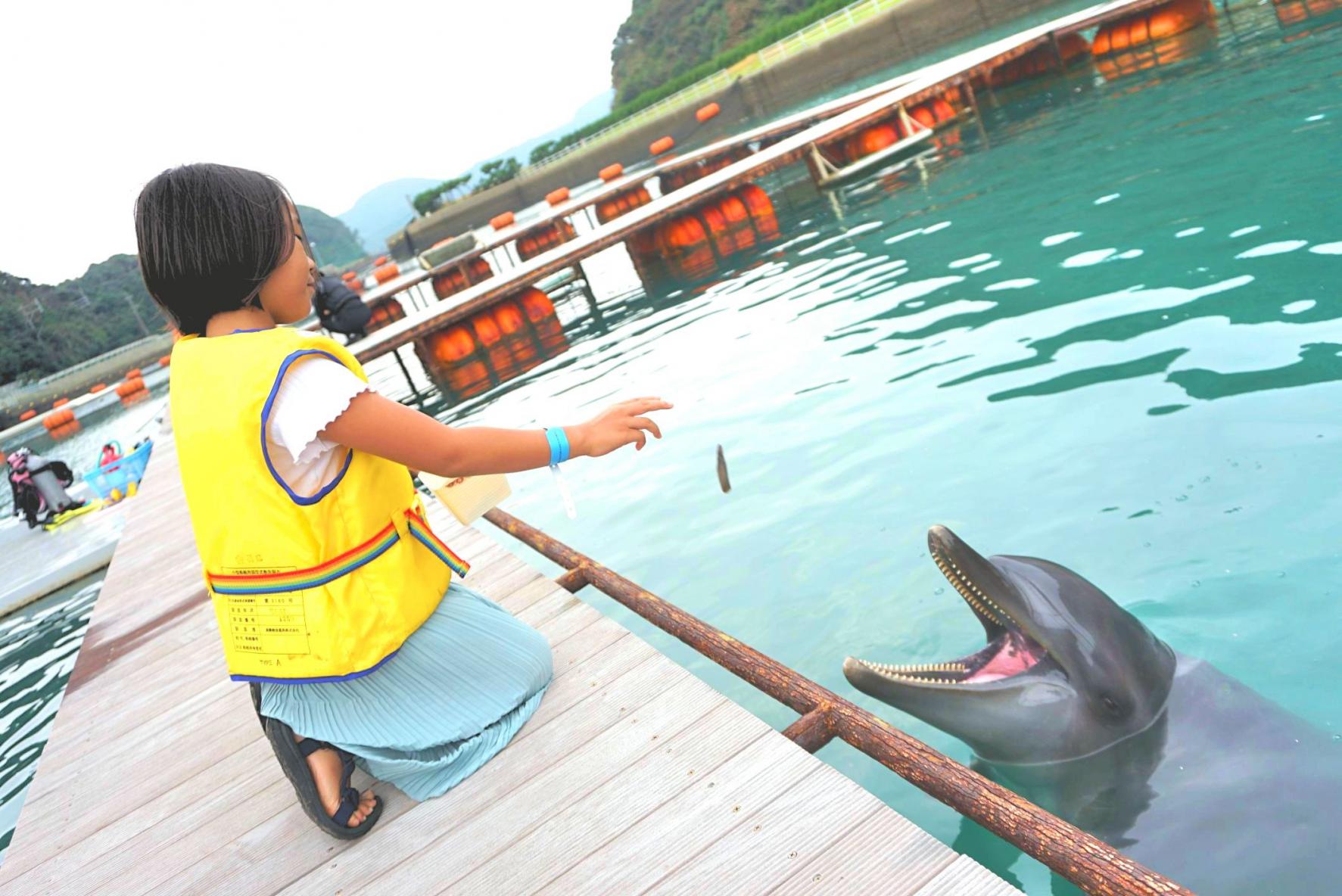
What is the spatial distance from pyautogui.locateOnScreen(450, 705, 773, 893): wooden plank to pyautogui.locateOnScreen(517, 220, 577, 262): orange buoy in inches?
821

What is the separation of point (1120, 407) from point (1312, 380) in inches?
31.1

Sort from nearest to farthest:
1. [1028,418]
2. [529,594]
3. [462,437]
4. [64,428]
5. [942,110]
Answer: [462,437] < [529,594] < [1028,418] < [942,110] < [64,428]

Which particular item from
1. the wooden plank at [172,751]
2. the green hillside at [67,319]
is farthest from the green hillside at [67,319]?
the wooden plank at [172,751]

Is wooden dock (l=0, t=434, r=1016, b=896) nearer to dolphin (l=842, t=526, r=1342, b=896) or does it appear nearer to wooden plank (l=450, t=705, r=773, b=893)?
wooden plank (l=450, t=705, r=773, b=893)

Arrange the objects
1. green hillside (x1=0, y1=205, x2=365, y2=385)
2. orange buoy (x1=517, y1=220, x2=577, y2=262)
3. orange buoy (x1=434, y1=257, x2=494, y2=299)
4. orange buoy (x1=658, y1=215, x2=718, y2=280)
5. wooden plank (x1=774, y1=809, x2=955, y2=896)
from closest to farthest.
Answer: wooden plank (x1=774, y1=809, x2=955, y2=896) < orange buoy (x1=658, y1=215, x2=718, y2=280) < orange buoy (x1=434, y1=257, x2=494, y2=299) < orange buoy (x1=517, y1=220, x2=577, y2=262) < green hillside (x1=0, y1=205, x2=365, y2=385)

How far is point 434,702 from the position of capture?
2492 mm

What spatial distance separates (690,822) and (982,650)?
3.62 feet

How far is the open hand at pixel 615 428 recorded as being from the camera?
2.19 meters

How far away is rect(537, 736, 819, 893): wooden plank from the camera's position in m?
1.97

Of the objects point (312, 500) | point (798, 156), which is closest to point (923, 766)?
point (312, 500)

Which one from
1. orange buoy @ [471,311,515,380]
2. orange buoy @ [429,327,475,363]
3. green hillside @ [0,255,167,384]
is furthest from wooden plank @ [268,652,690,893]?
green hillside @ [0,255,167,384]

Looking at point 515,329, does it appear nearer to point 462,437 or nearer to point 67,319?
point 462,437

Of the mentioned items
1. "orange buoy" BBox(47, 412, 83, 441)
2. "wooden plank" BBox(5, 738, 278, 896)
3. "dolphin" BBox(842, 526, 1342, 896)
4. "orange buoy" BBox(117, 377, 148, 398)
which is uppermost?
"orange buoy" BBox(117, 377, 148, 398)

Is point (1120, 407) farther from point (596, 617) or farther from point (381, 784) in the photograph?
point (381, 784)
